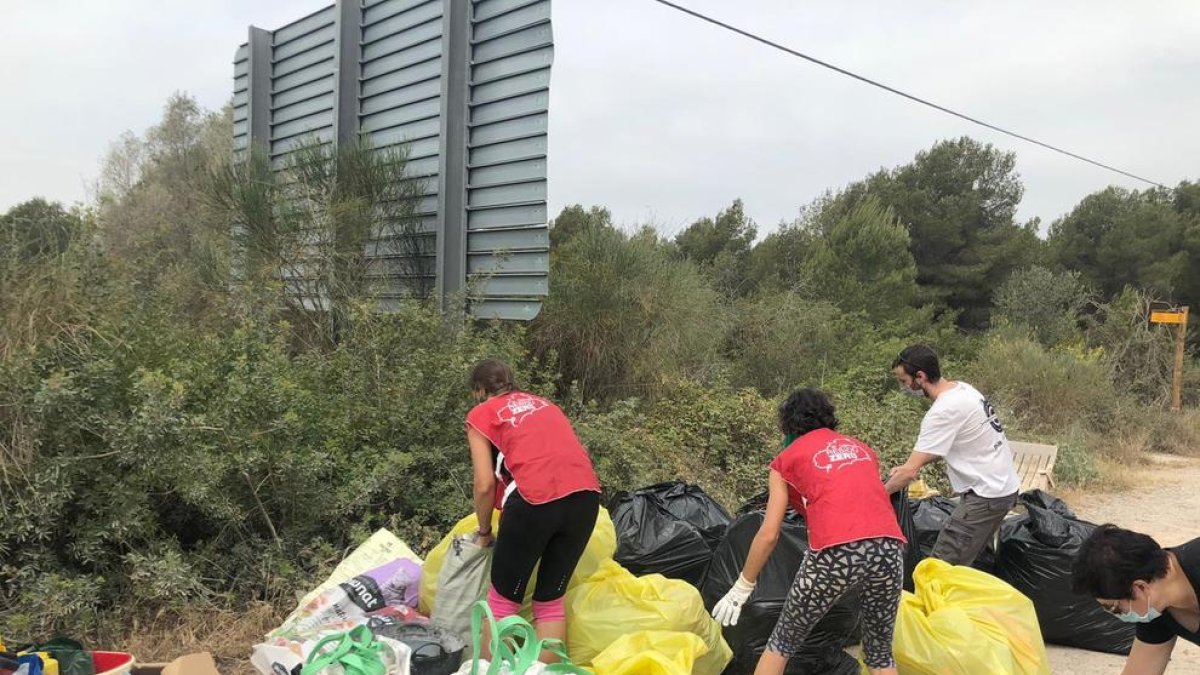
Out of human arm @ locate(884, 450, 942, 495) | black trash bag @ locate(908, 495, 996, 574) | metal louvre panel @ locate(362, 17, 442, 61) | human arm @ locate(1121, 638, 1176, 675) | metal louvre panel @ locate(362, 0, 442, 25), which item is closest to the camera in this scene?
human arm @ locate(1121, 638, 1176, 675)

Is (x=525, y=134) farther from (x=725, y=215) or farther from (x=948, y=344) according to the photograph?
(x=725, y=215)

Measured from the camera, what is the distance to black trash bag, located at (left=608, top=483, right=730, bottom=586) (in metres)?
3.90

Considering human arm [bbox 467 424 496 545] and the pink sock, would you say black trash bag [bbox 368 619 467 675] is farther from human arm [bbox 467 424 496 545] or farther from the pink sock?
human arm [bbox 467 424 496 545]

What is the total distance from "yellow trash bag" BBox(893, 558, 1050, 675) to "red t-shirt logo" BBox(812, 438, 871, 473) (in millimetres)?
870

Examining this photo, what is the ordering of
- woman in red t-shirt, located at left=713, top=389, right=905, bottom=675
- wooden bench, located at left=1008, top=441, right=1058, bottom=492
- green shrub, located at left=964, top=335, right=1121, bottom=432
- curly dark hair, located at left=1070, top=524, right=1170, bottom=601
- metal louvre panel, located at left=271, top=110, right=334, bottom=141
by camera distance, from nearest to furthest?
curly dark hair, located at left=1070, top=524, right=1170, bottom=601
woman in red t-shirt, located at left=713, top=389, right=905, bottom=675
wooden bench, located at left=1008, top=441, right=1058, bottom=492
metal louvre panel, located at left=271, top=110, right=334, bottom=141
green shrub, located at left=964, top=335, right=1121, bottom=432

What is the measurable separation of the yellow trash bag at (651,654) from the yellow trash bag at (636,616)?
227 millimetres

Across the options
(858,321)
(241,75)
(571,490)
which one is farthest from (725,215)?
(571,490)

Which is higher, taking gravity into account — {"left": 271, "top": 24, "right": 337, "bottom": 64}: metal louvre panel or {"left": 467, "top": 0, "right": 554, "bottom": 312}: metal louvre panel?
{"left": 271, "top": 24, "right": 337, "bottom": 64}: metal louvre panel

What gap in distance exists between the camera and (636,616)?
3248mm

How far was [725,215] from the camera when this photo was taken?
2220cm

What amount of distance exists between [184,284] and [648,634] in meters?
4.83

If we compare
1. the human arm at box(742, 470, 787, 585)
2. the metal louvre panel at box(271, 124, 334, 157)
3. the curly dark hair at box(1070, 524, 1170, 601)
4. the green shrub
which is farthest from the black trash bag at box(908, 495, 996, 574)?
the green shrub

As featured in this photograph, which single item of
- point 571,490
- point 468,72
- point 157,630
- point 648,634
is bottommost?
point 157,630

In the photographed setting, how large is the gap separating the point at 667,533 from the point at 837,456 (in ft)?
4.05
